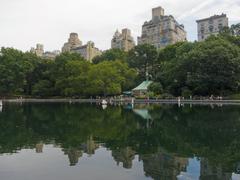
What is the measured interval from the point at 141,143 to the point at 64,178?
5.76 m

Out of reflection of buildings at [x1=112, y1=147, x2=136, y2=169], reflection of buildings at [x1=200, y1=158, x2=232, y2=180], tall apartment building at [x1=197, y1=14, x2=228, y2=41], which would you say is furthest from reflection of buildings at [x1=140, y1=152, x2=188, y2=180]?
tall apartment building at [x1=197, y1=14, x2=228, y2=41]

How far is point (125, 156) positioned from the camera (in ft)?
38.6

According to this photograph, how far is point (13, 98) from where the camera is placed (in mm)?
78500

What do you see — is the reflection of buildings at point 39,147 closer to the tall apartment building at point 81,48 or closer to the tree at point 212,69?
the tree at point 212,69

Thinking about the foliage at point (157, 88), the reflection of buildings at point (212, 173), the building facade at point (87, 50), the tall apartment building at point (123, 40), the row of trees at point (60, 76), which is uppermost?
the tall apartment building at point (123, 40)

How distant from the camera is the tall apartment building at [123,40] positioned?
Result: 144 meters

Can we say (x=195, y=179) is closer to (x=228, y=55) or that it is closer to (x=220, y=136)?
(x=220, y=136)

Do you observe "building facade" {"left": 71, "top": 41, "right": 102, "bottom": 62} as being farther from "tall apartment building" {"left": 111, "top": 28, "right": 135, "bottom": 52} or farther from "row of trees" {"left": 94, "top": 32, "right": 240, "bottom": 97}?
"row of trees" {"left": 94, "top": 32, "right": 240, "bottom": 97}

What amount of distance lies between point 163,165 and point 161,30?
395 feet

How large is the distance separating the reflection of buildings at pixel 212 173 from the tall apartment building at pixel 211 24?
123180 millimetres

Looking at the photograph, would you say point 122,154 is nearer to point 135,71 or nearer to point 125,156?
point 125,156

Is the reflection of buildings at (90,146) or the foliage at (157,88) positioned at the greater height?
the foliage at (157,88)

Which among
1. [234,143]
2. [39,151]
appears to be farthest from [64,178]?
[234,143]

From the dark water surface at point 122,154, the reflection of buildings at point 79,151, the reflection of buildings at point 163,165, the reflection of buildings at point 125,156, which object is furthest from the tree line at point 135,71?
the reflection of buildings at point 163,165
